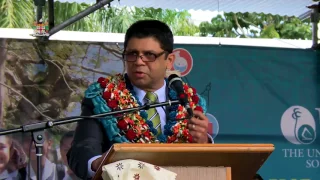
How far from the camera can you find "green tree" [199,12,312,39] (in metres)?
18.1

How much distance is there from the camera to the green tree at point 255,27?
18.1 m

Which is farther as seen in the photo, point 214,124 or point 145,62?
point 214,124

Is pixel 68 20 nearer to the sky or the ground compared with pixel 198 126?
nearer to the sky

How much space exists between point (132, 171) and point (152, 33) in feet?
3.08

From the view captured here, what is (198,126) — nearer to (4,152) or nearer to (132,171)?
(132,171)

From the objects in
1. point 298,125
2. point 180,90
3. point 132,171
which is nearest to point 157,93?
point 180,90

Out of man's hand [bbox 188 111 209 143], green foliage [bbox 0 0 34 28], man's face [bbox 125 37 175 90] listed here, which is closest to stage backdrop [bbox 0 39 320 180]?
man's face [bbox 125 37 175 90]

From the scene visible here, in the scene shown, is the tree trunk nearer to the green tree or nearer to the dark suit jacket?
the dark suit jacket

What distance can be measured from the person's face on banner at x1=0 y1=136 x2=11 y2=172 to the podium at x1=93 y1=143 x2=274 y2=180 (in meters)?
2.63

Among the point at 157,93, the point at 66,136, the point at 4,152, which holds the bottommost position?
the point at 4,152

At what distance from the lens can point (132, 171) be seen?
2.26 meters

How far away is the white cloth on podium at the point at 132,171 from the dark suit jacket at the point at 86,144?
0.45 meters

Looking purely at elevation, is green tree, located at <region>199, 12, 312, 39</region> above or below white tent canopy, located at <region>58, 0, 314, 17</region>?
above

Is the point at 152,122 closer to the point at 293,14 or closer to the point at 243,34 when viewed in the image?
the point at 293,14
